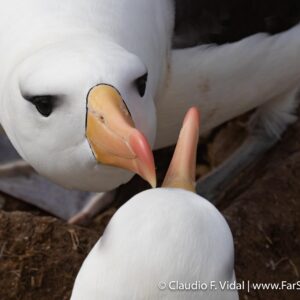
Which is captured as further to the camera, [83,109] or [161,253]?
[83,109]

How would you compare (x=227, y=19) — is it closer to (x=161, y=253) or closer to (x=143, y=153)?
(x=143, y=153)

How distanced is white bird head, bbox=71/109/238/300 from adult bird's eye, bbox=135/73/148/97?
1.69ft

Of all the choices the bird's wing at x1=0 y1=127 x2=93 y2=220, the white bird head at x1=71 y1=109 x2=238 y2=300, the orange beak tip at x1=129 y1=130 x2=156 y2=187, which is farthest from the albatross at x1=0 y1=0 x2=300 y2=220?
the bird's wing at x1=0 y1=127 x2=93 y2=220

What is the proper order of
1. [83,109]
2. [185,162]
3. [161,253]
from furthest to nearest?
[83,109] → [185,162] → [161,253]

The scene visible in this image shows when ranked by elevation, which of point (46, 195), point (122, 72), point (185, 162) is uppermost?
point (122, 72)

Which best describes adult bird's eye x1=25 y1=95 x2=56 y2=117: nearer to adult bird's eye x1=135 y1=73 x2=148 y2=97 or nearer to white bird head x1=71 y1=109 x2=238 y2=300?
adult bird's eye x1=135 y1=73 x2=148 y2=97

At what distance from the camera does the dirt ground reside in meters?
3.80

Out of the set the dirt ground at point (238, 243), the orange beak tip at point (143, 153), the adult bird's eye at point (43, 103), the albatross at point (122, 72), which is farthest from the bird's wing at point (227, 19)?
the orange beak tip at point (143, 153)

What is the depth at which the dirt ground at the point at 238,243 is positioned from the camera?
380 cm

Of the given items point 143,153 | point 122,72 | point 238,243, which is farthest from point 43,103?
point 238,243

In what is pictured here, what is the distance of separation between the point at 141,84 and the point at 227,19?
96 cm

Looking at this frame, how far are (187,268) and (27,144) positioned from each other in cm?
81

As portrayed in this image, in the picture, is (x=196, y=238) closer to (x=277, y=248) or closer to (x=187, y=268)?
(x=187, y=268)

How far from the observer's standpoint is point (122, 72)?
2945 mm
